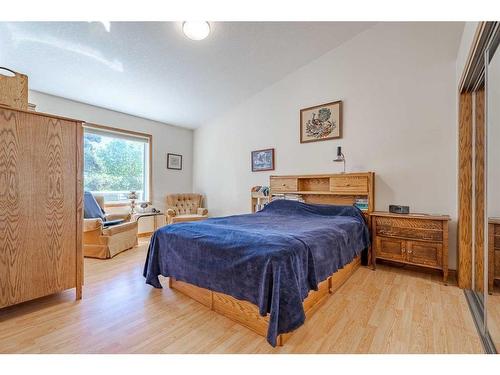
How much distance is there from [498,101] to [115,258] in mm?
4185

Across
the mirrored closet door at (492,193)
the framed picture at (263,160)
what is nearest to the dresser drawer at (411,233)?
the mirrored closet door at (492,193)

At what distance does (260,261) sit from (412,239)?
2042mm

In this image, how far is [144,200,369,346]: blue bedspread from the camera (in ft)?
4.80

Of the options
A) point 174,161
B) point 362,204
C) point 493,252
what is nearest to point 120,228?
point 174,161

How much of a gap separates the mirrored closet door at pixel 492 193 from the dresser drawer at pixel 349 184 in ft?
4.45

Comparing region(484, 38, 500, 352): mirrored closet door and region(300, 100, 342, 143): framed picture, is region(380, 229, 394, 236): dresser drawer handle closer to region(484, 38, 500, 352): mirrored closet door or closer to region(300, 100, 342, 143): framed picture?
region(484, 38, 500, 352): mirrored closet door

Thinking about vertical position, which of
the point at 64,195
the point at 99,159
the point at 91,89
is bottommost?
the point at 64,195

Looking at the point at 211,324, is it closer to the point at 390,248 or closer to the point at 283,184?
the point at 390,248

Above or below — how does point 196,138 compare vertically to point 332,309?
above

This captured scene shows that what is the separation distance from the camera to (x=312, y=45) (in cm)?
332

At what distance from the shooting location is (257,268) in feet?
5.15

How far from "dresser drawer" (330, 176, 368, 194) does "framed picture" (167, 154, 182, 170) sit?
331 cm

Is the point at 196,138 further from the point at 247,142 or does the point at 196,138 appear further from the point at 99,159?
the point at 99,159
